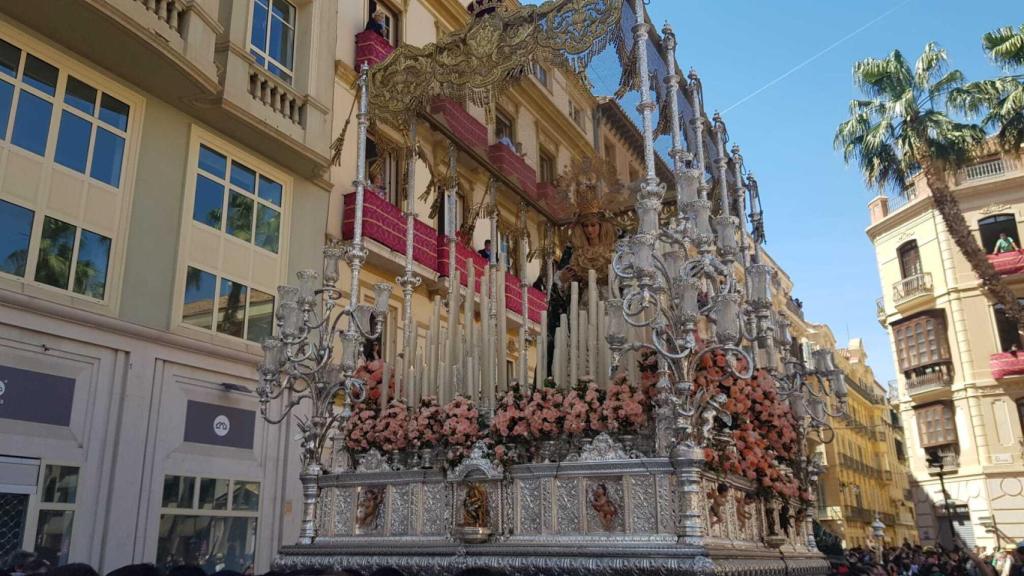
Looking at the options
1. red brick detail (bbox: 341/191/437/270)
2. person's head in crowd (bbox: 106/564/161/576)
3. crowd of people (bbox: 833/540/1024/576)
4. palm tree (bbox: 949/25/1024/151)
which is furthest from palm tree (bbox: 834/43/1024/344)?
person's head in crowd (bbox: 106/564/161/576)

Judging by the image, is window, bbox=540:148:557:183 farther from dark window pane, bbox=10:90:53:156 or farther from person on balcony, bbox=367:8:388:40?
dark window pane, bbox=10:90:53:156

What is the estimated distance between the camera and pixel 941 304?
30688mm

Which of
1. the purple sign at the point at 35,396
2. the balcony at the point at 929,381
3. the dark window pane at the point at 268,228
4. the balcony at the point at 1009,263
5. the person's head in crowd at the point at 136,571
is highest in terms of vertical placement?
the balcony at the point at 1009,263

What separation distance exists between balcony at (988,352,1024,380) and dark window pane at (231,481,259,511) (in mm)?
25499

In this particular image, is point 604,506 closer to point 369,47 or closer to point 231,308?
point 231,308

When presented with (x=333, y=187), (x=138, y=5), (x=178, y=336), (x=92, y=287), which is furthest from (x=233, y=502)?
(x=138, y=5)

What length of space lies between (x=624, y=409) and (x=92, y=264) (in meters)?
7.35

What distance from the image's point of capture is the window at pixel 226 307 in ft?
38.5

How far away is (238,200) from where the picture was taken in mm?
12859

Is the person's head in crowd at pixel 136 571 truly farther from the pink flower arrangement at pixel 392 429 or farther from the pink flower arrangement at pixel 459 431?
the pink flower arrangement at pixel 459 431

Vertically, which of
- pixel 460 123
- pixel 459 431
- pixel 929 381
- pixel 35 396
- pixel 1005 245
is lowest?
pixel 459 431

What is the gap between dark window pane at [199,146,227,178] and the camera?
12367 mm

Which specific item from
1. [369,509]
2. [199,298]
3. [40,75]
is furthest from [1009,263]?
[40,75]

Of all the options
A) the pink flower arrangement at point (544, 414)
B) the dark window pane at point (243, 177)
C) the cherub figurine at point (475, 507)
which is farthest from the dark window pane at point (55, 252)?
the pink flower arrangement at point (544, 414)
